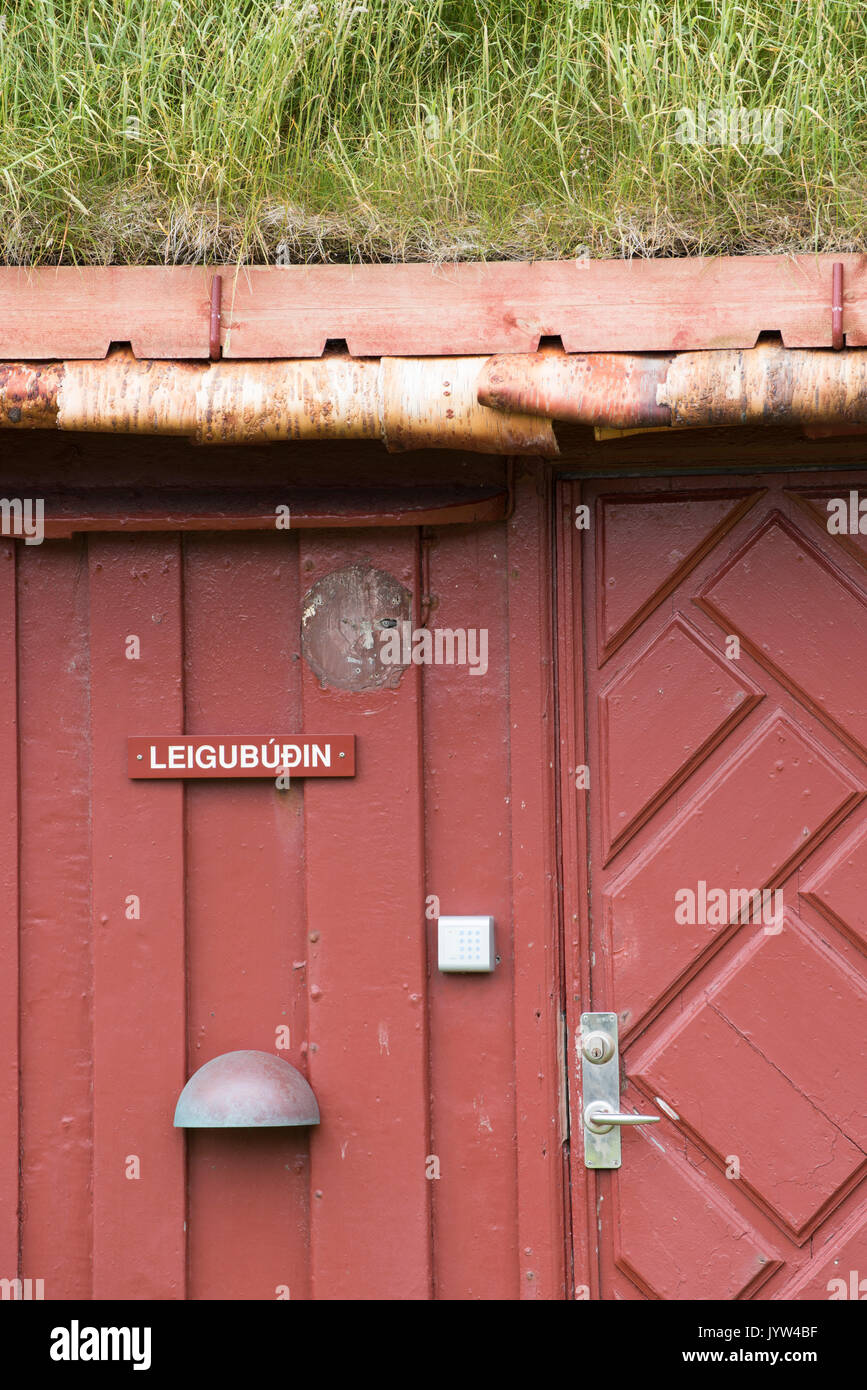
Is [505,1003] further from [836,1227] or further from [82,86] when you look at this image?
[82,86]

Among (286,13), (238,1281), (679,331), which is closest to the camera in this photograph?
(679,331)

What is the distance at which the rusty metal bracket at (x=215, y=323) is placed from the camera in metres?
2.53

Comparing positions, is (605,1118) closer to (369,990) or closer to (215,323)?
(369,990)

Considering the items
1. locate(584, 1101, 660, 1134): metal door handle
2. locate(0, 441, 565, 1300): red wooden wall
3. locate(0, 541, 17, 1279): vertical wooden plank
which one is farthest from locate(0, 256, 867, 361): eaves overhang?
locate(584, 1101, 660, 1134): metal door handle

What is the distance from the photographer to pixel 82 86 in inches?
105

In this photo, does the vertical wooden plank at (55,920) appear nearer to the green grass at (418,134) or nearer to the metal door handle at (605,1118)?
the green grass at (418,134)

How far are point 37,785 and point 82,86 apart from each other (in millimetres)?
1636

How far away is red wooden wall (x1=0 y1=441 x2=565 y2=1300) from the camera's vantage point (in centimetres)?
282

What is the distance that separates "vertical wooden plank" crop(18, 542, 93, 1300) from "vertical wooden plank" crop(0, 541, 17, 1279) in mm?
24

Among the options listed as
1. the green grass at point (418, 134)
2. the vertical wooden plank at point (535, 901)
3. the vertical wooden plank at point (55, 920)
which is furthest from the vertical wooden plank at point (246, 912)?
the green grass at point (418, 134)

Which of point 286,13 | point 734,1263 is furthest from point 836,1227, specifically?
point 286,13

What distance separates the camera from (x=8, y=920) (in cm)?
288

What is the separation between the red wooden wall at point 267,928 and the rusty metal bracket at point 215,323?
43cm

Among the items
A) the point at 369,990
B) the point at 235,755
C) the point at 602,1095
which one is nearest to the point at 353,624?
the point at 235,755
